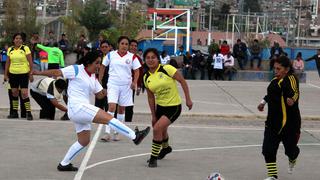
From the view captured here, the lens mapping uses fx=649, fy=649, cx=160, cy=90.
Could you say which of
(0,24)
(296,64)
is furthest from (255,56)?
(0,24)

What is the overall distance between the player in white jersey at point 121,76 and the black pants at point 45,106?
9.93ft

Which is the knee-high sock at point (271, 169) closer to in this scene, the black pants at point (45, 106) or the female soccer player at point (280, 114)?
the female soccer player at point (280, 114)

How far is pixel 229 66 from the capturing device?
29.3 meters

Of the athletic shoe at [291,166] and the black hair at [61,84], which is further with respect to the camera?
the black hair at [61,84]

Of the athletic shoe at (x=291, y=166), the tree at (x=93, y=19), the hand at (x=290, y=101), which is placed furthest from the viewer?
the tree at (x=93, y=19)

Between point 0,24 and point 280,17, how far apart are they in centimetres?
4430

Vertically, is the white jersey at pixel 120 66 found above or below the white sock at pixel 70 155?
above

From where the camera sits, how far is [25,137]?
11.1 metres

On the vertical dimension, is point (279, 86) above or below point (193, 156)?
above

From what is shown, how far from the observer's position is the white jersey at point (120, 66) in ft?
35.9

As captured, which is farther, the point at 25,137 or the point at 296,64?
the point at 296,64

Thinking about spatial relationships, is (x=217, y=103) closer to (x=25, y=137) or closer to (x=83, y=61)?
(x=25, y=137)

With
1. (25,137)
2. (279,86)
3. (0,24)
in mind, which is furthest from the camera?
(0,24)

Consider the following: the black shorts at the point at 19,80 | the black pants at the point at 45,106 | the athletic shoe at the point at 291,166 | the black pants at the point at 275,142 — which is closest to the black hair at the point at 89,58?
the black pants at the point at 275,142
